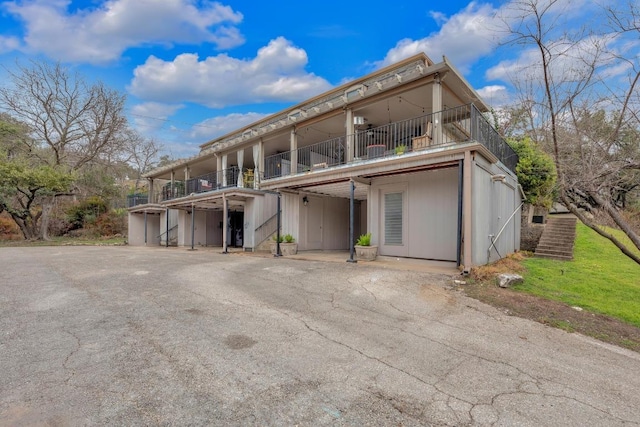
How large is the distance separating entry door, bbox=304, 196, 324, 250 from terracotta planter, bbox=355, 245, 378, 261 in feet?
13.7

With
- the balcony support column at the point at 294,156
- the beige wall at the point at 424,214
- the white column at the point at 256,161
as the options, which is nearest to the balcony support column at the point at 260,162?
the white column at the point at 256,161

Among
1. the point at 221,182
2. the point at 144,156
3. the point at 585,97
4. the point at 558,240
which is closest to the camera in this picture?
the point at 585,97

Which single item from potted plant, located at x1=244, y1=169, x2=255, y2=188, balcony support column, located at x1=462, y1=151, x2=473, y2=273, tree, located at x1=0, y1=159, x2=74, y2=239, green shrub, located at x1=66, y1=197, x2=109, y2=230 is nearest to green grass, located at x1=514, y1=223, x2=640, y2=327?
balcony support column, located at x1=462, y1=151, x2=473, y2=273

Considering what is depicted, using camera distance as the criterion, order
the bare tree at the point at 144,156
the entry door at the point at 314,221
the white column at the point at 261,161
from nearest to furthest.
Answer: the entry door at the point at 314,221
the white column at the point at 261,161
the bare tree at the point at 144,156

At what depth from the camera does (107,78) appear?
2339 centimetres

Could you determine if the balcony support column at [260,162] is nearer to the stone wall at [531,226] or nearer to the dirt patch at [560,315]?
the dirt patch at [560,315]

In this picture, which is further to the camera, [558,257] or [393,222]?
[558,257]

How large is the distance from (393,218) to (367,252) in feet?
4.67

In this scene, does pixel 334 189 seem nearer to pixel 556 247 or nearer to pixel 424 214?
pixel 424 214

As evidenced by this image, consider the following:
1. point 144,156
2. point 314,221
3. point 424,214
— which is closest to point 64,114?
point 144,156

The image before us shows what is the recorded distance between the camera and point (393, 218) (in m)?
9.87

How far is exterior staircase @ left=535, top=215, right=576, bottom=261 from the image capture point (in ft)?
34.9

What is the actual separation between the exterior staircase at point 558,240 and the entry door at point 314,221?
28.1 ft

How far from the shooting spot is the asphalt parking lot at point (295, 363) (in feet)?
7.46
